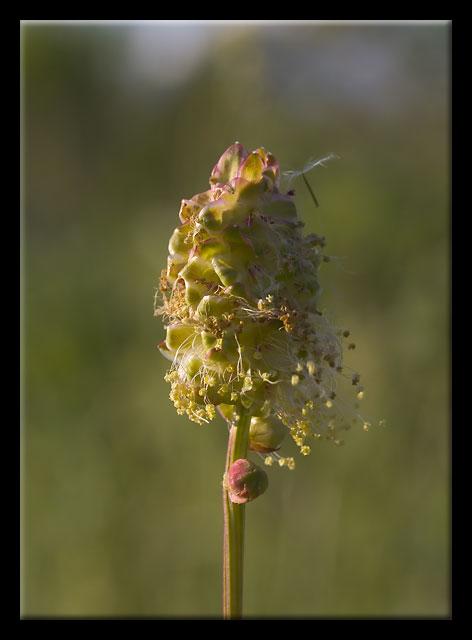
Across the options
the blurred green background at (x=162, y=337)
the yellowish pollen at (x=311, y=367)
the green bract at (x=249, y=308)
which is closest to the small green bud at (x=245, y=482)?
the green bract at (x=249, y=308)

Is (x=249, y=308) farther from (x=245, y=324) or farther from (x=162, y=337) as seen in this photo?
(x=162, y=337)

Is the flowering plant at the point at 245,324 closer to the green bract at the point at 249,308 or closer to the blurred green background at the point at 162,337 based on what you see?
the green bract at the point at 249,308

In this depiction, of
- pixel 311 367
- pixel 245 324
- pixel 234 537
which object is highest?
pixel 245 324

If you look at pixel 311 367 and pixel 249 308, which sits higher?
pixel 249 308

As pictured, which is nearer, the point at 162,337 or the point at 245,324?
the point at 245,324

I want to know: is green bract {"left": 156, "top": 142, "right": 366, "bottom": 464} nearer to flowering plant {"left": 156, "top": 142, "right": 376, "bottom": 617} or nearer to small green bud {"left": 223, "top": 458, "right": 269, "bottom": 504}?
flowering plant {"left": 156, "top": 142, "right": 376, "bottom": 617}

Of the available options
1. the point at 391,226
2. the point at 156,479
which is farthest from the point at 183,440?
the point at 391,226

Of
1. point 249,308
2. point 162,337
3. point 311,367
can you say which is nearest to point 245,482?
point 311,367
